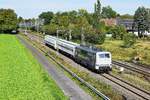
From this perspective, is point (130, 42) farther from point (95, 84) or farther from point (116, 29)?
point (95, 84)

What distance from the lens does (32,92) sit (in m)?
32.3

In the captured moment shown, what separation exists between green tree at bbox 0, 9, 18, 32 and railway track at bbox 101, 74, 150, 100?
12834 cm

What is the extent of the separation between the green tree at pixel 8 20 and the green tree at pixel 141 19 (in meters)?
61.5

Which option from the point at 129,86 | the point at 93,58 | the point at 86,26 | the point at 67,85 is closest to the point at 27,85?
the point at 67,85

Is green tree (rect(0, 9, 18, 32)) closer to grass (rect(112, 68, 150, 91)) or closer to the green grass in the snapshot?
the green grass

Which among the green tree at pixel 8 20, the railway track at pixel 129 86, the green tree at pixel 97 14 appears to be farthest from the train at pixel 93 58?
the green tree at pixel 8 20

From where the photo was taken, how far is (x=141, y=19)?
13388 cm

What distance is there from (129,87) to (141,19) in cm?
9910

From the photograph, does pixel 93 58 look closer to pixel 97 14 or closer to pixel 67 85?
pixel 67 85

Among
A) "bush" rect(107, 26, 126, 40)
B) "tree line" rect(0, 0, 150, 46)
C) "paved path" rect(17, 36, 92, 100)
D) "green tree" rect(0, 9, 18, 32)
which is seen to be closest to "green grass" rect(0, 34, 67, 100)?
"paved path" rect(17, 36, 92, 100)

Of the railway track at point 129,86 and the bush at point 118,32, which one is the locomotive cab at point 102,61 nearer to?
the railway track at point 129,86

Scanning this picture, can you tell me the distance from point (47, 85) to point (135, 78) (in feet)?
41.6

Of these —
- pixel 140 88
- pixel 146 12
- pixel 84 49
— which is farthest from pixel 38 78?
pixel 146 12

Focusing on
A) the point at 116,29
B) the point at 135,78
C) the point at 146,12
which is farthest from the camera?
the point at 146,12
